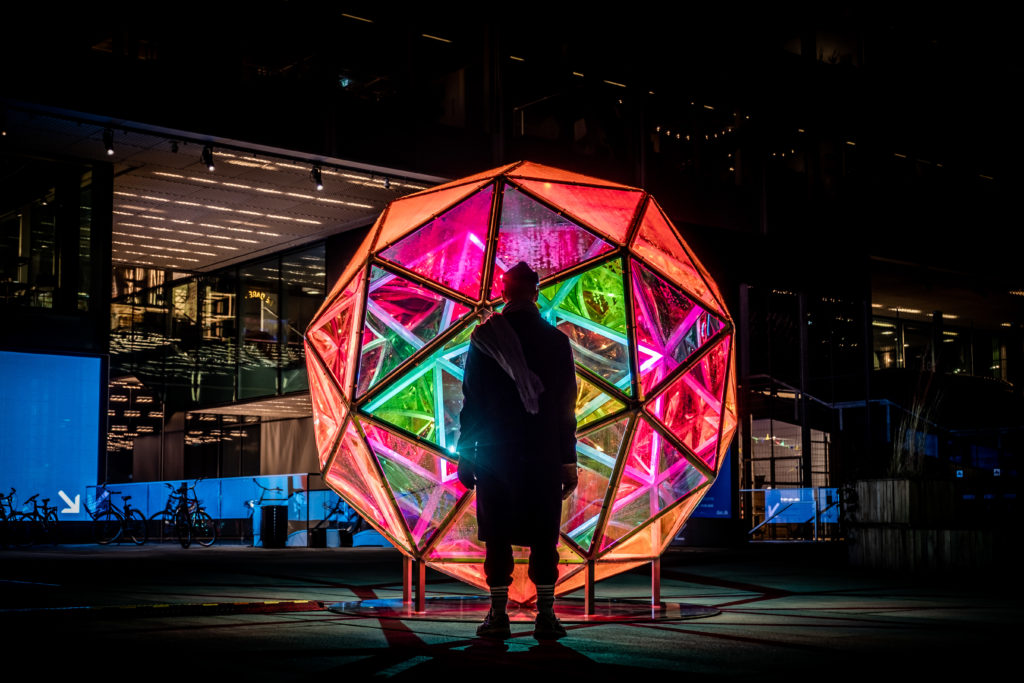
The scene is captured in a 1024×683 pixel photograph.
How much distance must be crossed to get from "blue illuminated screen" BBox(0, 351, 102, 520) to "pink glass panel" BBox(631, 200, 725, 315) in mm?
13127

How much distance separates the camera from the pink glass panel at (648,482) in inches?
227

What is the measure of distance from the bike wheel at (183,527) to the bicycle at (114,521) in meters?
0.81

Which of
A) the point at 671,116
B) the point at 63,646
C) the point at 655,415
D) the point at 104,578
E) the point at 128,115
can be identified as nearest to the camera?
the point at 63,646

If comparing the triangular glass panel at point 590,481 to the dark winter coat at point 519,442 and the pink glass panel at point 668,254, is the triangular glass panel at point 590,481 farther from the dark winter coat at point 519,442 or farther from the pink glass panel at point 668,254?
the pink glass panel at point 668,254

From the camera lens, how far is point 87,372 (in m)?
17.3

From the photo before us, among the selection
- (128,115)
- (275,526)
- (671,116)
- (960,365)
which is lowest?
(275,526)

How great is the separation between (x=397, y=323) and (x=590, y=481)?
1.21 m

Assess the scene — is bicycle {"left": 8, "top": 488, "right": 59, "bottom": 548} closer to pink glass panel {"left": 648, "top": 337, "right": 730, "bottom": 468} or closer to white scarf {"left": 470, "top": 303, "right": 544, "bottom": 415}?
pink glass panel {"left": 648, "top": 337, "right": 730, "bottom": 468}

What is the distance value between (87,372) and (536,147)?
774 cm

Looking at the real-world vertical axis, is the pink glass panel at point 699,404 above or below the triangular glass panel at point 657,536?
above

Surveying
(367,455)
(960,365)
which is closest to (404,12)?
(367,455)

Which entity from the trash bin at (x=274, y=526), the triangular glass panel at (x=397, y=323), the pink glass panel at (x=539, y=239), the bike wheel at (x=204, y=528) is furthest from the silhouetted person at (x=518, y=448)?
the bike wheel at (x=204, y=528)

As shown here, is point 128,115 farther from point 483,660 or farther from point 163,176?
point 483,660

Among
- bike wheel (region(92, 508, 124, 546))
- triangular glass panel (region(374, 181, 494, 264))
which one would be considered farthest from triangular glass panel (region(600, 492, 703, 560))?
bike wheel (region(92, 508, 124, 546))
